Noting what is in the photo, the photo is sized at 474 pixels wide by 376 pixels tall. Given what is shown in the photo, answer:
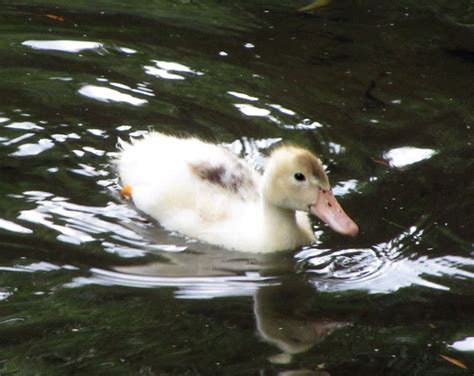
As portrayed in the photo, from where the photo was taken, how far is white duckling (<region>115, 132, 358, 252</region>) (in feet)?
19.3

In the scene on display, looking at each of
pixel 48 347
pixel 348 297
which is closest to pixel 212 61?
pixel 348 297

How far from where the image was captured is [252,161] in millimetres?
6945

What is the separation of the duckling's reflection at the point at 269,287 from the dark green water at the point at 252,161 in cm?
1

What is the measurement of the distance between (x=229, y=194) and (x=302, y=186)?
0.48 meters

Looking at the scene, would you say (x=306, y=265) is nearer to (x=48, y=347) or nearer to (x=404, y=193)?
(x=404, y=193)

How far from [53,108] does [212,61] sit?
147 centimetres

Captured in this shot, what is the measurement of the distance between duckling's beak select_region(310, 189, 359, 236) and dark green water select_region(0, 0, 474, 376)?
0.46 ft

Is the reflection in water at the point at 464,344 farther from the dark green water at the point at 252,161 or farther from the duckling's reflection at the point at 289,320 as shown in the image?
the duckling's reflection at the point at 289,320

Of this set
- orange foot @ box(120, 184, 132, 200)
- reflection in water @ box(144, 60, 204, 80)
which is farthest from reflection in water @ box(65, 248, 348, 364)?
reflection in water @ box(144, 60, 204, 80)

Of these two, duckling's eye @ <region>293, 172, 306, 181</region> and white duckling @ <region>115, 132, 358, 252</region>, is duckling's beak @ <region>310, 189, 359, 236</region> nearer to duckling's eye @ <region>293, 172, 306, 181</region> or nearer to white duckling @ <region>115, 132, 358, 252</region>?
white duckling @ <region>115, 132, 358, 252</region>

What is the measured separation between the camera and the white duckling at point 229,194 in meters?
5.88

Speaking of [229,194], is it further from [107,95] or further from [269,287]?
[107,95]

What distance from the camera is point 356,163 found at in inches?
267

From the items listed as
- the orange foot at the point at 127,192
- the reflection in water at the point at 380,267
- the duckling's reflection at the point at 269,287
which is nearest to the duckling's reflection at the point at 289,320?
the duckling's reflection at the point at 269,287
